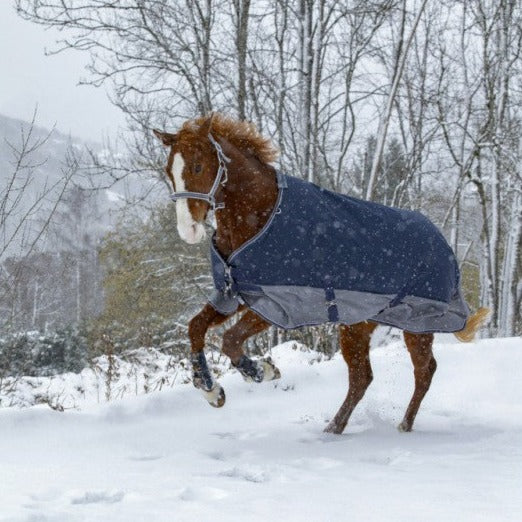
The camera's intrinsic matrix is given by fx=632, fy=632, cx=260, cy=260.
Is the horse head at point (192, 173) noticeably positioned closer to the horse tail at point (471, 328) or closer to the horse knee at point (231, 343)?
the horse knee at point (231, 343)

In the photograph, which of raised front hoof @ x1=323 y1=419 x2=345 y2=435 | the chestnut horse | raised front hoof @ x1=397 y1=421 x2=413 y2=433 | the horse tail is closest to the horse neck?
the chestnut horse

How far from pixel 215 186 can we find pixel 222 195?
5.4 inches

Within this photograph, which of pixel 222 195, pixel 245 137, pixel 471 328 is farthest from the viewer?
pixel 471 328

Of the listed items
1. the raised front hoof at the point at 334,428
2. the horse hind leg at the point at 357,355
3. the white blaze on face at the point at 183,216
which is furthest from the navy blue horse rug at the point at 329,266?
the raised front hoof at the point at 334,428

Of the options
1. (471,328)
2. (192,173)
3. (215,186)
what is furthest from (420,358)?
(192,173)

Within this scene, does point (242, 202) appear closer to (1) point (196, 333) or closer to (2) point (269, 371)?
(1) point (196, 333)

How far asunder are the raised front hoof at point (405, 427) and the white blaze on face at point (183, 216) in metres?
1.95

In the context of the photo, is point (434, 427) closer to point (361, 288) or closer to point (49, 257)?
point (361, 288)

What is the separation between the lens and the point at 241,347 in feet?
12.5

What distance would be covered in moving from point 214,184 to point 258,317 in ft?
2.81

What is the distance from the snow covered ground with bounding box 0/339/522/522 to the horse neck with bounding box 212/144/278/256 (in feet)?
3.88

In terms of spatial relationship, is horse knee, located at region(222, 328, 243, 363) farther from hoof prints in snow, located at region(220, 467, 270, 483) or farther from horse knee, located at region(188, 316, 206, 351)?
hoof prints in snow, located at region(220, 467, 270, 483)

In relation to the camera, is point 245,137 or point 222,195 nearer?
point 222,195

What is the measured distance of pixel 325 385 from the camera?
212 inches
